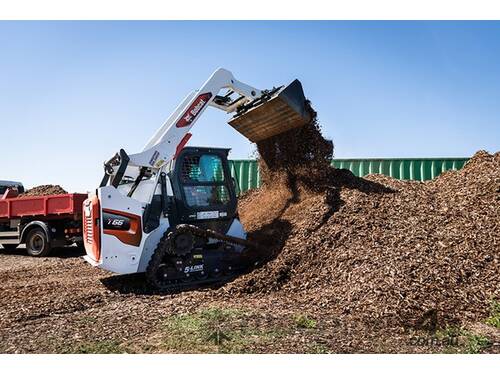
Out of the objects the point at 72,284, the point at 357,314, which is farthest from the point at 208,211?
the point at 357,314

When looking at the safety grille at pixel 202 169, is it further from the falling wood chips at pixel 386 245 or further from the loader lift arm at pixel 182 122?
the falling wood chips at pixel 386 245

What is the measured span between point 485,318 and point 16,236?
40.4 ft

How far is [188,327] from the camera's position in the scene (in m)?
5.52

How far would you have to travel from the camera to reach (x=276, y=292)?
7.48m

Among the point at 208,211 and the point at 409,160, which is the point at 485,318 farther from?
the point at 409,160

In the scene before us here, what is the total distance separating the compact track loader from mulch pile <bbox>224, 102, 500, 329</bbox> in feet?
2.54

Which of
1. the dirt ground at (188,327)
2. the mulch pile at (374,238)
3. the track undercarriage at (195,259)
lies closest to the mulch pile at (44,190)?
the mulch pile at (374,238)

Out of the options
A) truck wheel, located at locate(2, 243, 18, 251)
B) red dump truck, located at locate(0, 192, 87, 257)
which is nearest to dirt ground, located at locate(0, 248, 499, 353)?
red dump truck, located at locate(0, 192, 87, 257)

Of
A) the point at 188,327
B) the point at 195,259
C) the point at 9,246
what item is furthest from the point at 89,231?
the point at 9,246

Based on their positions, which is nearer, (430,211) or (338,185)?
(430,211)

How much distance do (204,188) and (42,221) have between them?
265 inches

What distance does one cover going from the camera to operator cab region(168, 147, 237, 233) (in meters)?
8.35

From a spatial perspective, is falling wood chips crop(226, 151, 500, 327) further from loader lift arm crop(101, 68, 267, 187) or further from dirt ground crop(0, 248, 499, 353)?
loader lift arm crop(101, 68, 267, 187)

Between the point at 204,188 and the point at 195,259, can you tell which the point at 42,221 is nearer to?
the point at 204,188
